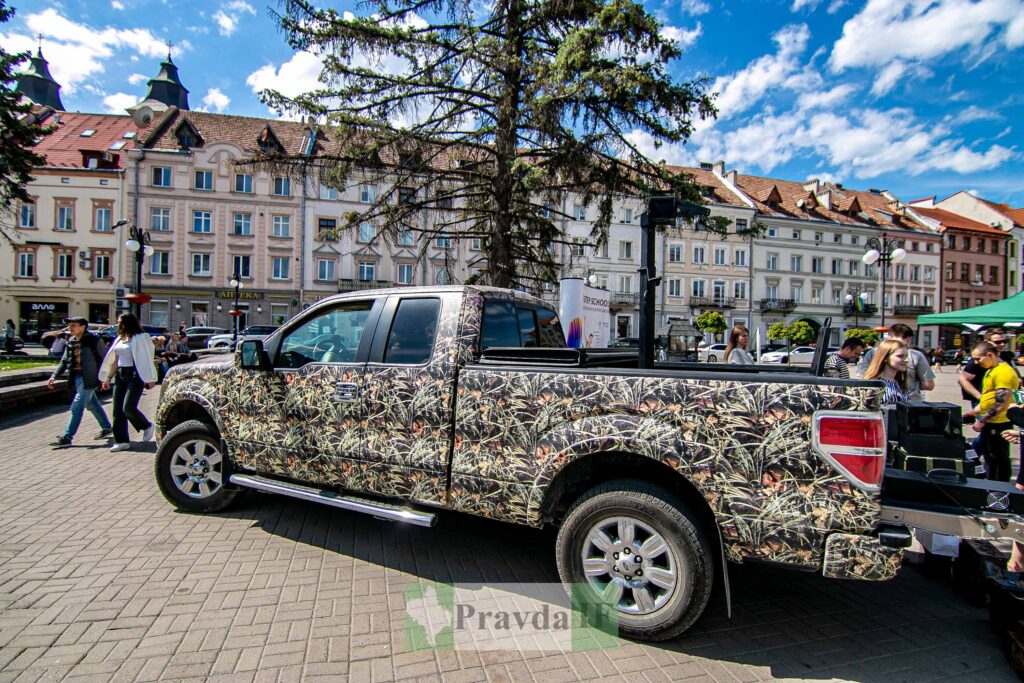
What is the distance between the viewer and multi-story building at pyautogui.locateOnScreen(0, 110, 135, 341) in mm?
38719

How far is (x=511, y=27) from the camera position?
9.35 metres

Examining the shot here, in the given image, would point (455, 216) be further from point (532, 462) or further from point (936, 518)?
point (936, 518)

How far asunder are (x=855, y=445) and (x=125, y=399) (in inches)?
328

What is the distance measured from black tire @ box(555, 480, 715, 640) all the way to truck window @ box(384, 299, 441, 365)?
4.82ft

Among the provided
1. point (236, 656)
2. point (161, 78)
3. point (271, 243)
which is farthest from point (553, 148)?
point (161, 78)

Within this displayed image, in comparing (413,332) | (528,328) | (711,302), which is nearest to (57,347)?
(413,332)

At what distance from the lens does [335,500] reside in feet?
12.4

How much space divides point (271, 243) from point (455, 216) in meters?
34.3

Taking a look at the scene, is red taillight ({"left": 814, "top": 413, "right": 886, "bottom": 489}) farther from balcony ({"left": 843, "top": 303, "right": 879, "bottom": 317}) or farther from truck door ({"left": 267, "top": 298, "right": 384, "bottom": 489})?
balcony ({"left": 843, "top": 303, "right": 879, "bottom": 317})

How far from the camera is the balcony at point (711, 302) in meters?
48.9

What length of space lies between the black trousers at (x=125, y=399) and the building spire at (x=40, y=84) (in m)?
71.2

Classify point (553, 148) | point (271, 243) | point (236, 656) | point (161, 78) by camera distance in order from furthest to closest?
point (161, 78)
point (271, 243)
point (553, 148)
point (236, 656)

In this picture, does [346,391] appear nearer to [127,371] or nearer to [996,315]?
[127,371]

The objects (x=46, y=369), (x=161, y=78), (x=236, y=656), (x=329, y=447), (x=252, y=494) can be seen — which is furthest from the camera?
(x=161, y=78)
